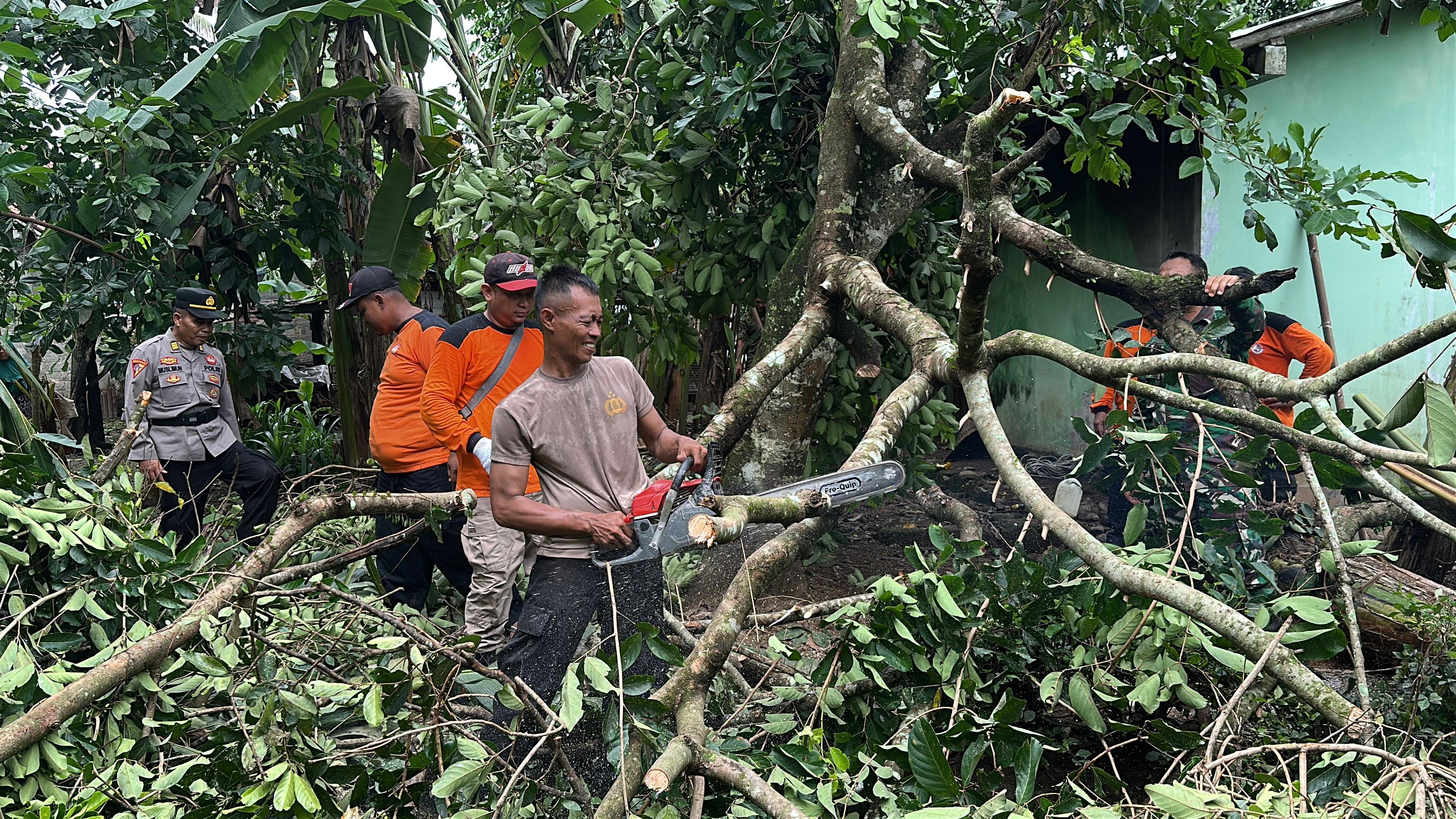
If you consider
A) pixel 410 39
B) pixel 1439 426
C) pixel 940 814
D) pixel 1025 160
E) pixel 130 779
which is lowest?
pixel 130 779

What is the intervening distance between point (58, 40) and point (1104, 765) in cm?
685

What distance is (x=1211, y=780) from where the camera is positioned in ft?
6.87

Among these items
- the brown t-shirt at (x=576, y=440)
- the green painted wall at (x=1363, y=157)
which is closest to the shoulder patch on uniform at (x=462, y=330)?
the brown t-shirt at (x=576, y=440)

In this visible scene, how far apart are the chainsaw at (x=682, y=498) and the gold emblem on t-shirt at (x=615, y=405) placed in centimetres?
31

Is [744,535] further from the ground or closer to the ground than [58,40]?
closer to the ground

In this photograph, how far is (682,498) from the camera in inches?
110

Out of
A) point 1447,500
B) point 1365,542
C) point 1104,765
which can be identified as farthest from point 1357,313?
point 1104,765

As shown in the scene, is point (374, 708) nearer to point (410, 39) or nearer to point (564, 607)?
point (564, 607)

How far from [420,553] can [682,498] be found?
1861 mm

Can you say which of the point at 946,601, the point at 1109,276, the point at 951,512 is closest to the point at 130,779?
the point at 946,601

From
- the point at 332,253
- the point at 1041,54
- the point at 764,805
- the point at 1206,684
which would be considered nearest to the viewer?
the point at 764,805

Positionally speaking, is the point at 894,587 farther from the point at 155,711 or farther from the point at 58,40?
the point at 58,40

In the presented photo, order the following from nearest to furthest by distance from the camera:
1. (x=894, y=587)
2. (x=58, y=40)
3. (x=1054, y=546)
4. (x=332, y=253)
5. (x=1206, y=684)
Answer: (x=894, y=587)
(x=1206, y=684)
(x=1054, y=546)
(x=58, y=40)
(x=332, y=253)

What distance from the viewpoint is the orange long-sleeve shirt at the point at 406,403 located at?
4.16 m
